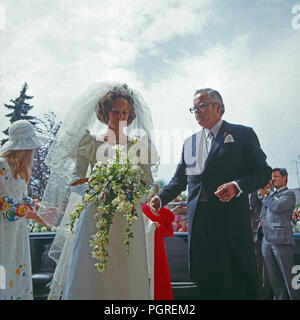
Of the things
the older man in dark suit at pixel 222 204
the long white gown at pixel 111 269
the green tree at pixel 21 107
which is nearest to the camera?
the long white gown at pixel 111 269

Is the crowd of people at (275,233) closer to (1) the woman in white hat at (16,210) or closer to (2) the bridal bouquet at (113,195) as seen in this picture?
(2) the bridal bouquet at (113,195)

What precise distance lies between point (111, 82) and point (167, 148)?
66cm

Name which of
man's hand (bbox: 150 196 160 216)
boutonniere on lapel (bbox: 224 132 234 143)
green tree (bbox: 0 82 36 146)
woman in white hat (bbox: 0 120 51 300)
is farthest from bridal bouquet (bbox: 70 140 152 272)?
green tree (bbox: 0 82 36 146)

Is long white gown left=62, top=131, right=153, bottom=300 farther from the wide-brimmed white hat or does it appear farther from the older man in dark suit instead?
the wide-brimmed white hat

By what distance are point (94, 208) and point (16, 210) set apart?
2.03ft

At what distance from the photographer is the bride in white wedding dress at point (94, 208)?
1729 mm

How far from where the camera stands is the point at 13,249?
2074 millimetres

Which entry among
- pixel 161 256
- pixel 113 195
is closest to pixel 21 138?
pixel 113 195

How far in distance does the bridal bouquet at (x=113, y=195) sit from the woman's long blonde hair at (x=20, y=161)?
581 mm

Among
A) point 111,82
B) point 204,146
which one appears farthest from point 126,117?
point 204,146

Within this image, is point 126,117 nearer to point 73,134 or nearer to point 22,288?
point 73,134

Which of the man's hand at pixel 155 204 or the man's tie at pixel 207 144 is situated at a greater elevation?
the man's tie at pixel 207 144

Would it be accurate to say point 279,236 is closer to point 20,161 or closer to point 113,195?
point 113,195

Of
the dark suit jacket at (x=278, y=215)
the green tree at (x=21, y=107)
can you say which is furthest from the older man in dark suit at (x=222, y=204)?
the green tree at (x=21, y=107)
